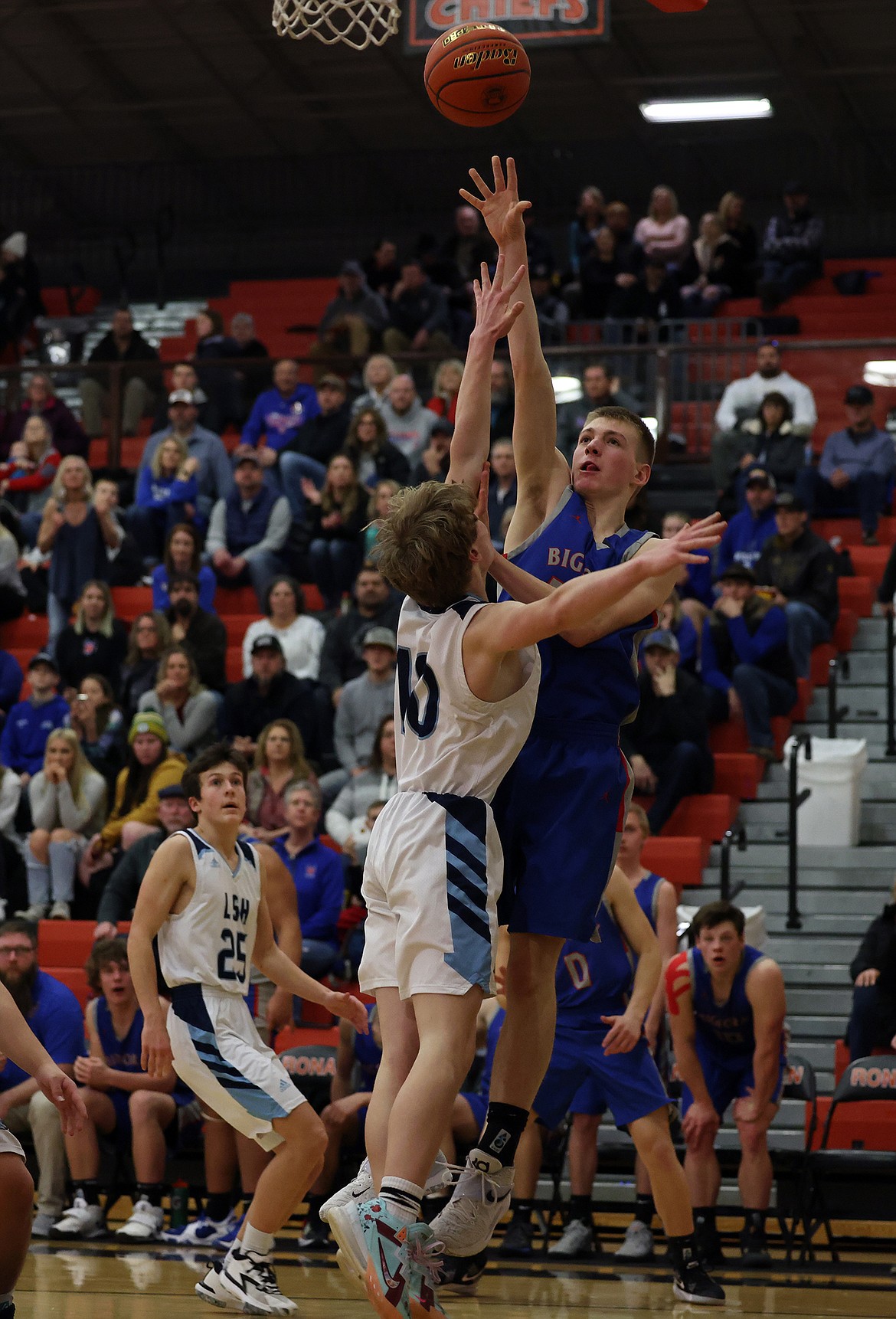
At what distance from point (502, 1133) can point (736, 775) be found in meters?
6.91

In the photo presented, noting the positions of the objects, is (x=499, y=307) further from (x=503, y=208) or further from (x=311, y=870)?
(x=311, y=870)

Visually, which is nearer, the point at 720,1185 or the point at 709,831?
the point at 720,1185

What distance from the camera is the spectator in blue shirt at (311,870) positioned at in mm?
10195

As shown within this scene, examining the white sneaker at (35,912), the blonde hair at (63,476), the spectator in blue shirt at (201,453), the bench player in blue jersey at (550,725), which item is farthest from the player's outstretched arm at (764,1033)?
the blonde hair at (63,476)

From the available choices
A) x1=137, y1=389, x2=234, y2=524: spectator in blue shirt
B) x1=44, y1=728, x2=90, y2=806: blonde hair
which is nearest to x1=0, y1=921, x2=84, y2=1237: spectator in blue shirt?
x1=44, y1=728, x2=90, y2=806: blonde hair

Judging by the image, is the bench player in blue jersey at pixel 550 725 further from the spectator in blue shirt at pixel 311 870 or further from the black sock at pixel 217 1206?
the spectator in blue shirt at pixel 311 870

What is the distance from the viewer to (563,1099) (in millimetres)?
8125

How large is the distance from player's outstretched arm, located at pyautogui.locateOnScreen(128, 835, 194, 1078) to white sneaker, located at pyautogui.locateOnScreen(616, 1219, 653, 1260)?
2.44 m

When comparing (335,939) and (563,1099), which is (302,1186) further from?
(335,939)

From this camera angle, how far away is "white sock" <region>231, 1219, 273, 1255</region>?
6824 millimetres

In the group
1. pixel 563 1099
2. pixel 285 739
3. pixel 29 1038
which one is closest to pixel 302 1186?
pixel 563 1099

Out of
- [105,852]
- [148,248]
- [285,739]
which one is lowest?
[105,852]

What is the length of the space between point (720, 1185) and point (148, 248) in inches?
681

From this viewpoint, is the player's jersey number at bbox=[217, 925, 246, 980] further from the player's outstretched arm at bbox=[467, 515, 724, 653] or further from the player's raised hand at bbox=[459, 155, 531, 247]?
the player's raised hand at bbox=[459, 155, 531, 247]
